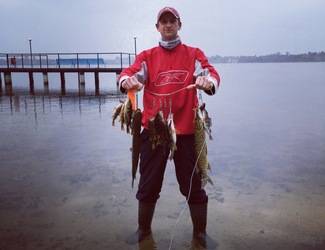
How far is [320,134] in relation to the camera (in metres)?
11.2

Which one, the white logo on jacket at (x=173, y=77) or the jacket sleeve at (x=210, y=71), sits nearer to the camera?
the jacket sleeve at (x=210, y=71)

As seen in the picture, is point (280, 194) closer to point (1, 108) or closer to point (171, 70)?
point (171, 70)

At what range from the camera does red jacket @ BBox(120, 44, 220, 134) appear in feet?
13.4

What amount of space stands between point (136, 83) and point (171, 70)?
0.50 m

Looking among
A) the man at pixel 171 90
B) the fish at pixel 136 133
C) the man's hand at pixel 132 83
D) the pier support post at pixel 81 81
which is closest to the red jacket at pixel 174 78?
the man at pixel 171 90

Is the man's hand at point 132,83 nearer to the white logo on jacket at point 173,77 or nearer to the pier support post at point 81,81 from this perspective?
the white logo on jacket at point 173,77

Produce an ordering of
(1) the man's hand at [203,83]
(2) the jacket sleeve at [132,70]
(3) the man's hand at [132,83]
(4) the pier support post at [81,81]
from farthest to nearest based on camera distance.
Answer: (4) the pier support post at [81,81]
(2) the jacket sleeve at [132,70]
(3) the man's hand at [132,83]
(1) the man's hand at [203,83]

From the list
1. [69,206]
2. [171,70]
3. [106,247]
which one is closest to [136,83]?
[171,70]

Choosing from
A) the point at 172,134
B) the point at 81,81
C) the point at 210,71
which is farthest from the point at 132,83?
the point at 81,81

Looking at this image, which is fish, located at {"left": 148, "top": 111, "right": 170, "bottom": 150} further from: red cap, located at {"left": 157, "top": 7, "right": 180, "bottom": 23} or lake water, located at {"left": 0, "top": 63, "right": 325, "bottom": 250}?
lake water, located at {"left": 0, "top": 63, "right": 325, "bottom": 250}

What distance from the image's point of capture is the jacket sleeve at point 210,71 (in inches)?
153

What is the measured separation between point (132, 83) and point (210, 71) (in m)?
0.87

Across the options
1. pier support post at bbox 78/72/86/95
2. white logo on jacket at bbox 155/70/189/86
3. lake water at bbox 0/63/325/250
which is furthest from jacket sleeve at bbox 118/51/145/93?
pier support post at bbox 78/72/86/95

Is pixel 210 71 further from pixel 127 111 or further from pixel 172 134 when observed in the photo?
pixel 127 111
